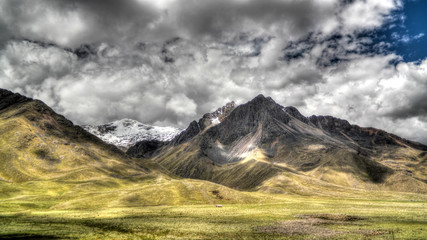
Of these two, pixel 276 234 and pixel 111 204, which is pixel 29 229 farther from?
pixel 111 204

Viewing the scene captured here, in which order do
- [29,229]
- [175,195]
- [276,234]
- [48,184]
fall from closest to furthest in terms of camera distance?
[276,234], [29,229], [175,195], [48,184]

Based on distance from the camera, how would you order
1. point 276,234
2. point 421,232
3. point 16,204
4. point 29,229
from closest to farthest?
point 421,232, point 276,234, point 29,229, point 16,204

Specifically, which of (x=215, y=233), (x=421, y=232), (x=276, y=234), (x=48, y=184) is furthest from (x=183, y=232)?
(x=48, y=184)

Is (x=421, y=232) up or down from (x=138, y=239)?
up

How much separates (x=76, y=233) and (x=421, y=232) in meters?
71.7

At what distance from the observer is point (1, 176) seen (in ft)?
641

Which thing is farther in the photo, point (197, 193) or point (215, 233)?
point (197, 193)

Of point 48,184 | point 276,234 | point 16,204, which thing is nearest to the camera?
point 276,234

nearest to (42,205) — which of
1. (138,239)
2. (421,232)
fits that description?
(138,239)

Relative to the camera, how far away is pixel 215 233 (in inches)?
2237

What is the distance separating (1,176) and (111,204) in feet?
435

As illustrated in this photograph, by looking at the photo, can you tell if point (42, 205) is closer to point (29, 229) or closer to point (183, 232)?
point (29, 229)

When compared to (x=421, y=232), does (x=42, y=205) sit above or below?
below

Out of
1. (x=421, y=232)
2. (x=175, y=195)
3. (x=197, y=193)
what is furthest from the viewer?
(x=197, y=193)
